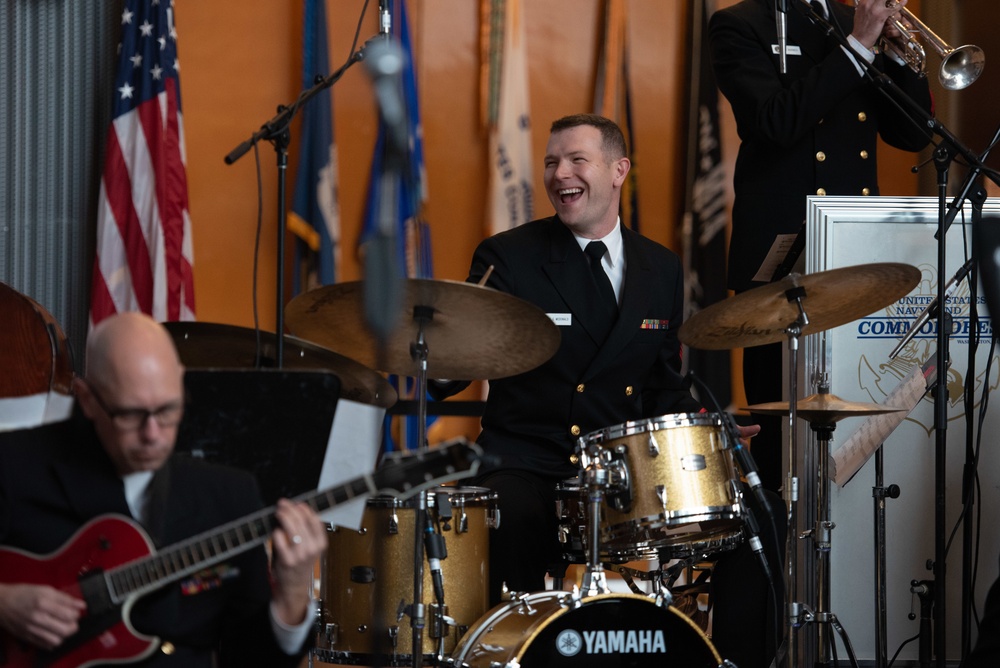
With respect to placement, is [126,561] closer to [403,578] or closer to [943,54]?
[403,578]

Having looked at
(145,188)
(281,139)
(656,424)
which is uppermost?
(145,188)

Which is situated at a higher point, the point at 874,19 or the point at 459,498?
the point at 874,19

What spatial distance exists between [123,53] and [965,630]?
367 centimetres

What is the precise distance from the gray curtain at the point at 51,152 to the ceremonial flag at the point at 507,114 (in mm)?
1600

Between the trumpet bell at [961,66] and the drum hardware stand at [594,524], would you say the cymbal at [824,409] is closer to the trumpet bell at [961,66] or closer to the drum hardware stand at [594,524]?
the drum hardware stand at [594,524]

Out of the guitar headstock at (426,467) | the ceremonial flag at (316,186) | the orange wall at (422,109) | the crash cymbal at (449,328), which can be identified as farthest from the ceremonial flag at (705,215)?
the guitar headstock at (426,467)

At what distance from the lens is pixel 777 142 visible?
348 centimetres

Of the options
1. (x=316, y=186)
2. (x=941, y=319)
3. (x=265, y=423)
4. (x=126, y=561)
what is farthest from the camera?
(x=316, y=186)

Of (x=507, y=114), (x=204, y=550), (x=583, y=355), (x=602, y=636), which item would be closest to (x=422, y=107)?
(x=507, y=114)

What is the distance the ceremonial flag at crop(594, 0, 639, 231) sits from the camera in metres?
5.29

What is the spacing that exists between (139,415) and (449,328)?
3.61 ft

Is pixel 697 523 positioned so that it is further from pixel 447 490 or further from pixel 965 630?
pixel 965 630

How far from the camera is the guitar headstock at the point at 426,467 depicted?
5.74ft

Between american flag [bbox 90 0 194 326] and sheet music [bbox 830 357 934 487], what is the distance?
2610mm
